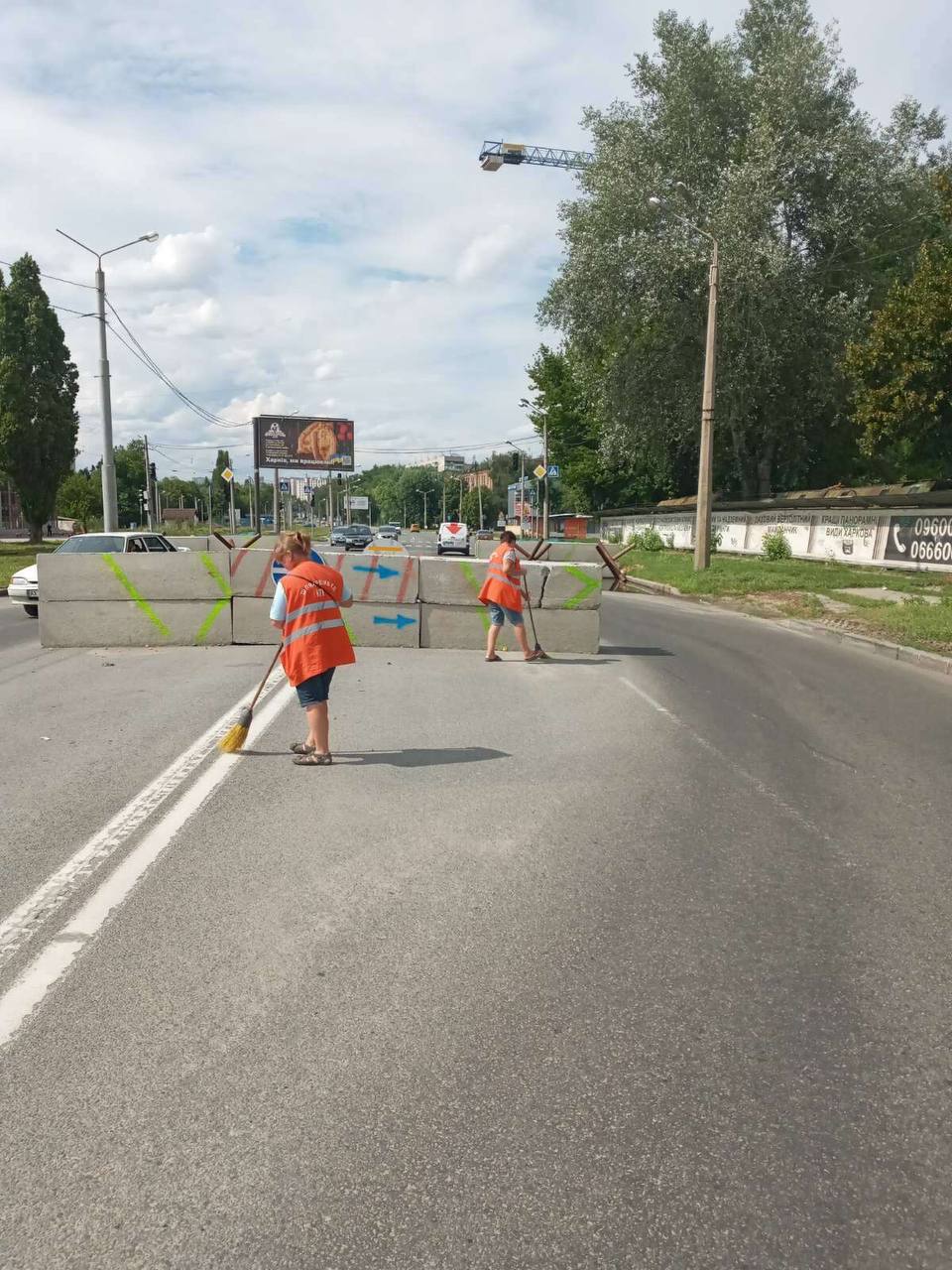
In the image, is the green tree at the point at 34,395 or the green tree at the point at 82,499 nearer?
the green tree at the point at 34,395

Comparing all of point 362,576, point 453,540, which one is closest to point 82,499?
point 453,540

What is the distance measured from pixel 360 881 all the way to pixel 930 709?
22.7ft

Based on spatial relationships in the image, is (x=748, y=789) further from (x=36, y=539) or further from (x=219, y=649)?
(x=36, y=539)

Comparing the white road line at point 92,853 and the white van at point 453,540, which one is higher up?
the white van at point 453,540

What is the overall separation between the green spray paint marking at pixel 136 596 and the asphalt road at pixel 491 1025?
6.75m

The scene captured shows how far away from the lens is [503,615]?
41.7 ft

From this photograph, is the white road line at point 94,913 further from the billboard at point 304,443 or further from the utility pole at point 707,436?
the billboard at point 304,443

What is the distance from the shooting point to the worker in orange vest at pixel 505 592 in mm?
12375

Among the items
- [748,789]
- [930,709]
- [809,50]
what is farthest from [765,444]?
[748,789]

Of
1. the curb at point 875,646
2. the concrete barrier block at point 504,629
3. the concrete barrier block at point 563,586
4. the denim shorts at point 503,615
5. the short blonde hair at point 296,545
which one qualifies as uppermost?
the short blonde hair at point 296,545

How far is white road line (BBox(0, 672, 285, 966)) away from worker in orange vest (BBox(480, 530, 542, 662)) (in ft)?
17.5

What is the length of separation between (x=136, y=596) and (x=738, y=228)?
80.9 feet

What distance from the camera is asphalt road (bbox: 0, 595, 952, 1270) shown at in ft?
8.04

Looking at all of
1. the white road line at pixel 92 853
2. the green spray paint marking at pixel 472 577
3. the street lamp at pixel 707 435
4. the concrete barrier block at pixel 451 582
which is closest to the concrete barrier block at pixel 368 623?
the concrete barrier block at pixel 451 582
